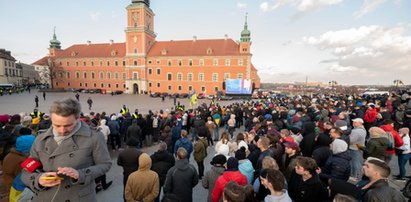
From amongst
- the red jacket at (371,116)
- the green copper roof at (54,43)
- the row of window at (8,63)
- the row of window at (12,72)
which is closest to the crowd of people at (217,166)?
the red jacket at (371,116)

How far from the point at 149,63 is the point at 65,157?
5194cm

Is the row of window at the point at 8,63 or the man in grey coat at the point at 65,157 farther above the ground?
the row of window at the point at 8,63

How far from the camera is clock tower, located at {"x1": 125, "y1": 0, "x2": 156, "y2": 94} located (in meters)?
49.6

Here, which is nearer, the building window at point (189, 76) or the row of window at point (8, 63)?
the building window at point (189, 76)

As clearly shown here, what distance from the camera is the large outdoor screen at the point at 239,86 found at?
3750cm

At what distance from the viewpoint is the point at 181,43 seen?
52594mm

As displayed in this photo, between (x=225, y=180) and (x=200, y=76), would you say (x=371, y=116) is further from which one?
(x=200, y=76)

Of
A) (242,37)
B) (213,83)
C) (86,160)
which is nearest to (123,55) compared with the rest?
(213,83)

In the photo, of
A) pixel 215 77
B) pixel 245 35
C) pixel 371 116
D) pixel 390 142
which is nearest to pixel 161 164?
pixel 390 142

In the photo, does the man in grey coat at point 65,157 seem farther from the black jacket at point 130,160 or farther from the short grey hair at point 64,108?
the black jacket at point 130,160

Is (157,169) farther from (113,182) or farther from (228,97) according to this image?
(228,97)

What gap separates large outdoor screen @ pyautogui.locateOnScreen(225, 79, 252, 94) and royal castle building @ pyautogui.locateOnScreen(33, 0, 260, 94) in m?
6.97

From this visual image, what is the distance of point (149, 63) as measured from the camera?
5094 cm

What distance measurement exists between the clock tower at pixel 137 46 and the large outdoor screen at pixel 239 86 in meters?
23.8
